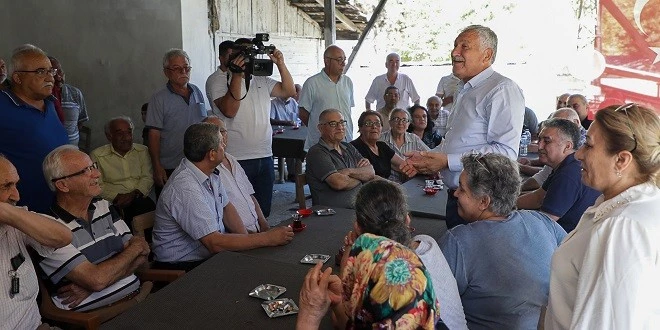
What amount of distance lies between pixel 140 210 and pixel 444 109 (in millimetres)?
4186

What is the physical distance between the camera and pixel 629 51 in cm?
796

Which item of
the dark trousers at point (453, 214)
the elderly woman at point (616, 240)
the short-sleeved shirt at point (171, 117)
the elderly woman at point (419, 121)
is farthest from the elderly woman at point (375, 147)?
the elderly woman at point (616, 240)

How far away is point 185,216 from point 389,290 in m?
1.81

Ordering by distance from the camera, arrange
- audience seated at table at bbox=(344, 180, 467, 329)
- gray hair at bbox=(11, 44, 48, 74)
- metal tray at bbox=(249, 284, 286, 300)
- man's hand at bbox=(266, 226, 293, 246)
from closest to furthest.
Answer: audience seated at table at bbox=(344, 180, 467, 329), metal tray at bbox=(249, 284, 286, 300), man's hand at bbox=(266, 226, 293, 246), gray hair at bbox=(11, 44, 48, 74)

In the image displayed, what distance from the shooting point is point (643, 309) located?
1389 mm

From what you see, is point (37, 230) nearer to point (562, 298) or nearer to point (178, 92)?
point (562, 298)

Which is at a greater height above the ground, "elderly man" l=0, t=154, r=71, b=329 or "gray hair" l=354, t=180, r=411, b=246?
"gray hair" l=354, t=180, r=411, b=246

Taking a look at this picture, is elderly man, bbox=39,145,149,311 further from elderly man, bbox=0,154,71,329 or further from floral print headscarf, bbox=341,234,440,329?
floral print headscarf, bbox=341,234,440,329

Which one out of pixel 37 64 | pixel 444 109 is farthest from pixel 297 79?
pixel 37 64

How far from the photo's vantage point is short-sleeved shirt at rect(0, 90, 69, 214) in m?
3.20

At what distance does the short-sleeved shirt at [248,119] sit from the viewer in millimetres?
4270

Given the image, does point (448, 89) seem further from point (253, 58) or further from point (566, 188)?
point (566, 188)

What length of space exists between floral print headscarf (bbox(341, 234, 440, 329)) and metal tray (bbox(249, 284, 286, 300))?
75cm

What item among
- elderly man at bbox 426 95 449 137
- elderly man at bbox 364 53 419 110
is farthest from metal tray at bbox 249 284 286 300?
elderly man at bbox 364 53 419 110
